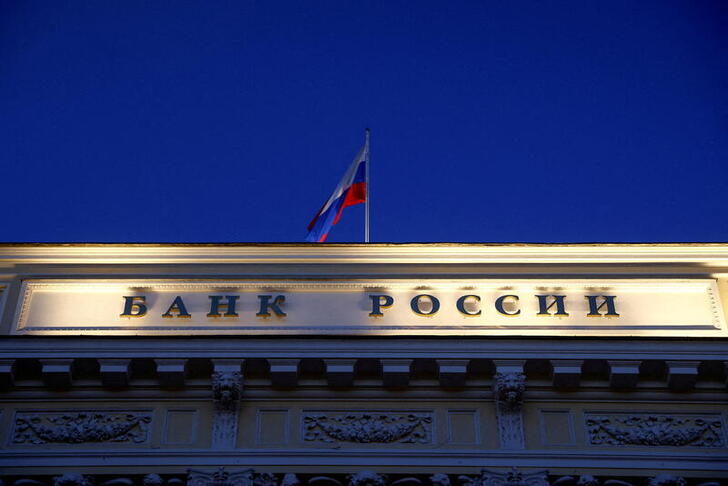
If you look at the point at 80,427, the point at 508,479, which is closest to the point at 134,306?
the point at 80,427

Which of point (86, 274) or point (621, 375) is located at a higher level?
point (86, 274)

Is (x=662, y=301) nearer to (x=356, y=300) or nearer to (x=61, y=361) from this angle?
(x=356, y=300)

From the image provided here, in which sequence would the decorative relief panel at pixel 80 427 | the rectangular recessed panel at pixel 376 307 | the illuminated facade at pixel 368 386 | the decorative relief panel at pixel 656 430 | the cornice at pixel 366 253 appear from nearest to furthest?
the illuminated facade at pixel 368 386, the decorative relief panel at pixel 656 430, the decorative relief panel at pixel 80 427, the rectangular recessed panel at pixel 376 307, the cornice at pixel 366 253

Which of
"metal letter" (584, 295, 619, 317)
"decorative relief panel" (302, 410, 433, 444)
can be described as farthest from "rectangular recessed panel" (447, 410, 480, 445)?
"metal letter" (584, 295, 619, 317)

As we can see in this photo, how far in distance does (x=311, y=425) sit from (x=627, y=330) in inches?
211

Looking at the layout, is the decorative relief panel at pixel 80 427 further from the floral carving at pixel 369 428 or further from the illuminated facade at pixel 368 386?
the floral carving at pixel 369 428

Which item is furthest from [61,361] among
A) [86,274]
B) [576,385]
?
[576,385]

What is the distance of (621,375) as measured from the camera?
20.0m

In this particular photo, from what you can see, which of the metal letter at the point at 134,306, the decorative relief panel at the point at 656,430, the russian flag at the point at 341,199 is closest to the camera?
the decorative relief panel at the point at 656,430

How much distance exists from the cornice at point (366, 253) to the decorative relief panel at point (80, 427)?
124 inches

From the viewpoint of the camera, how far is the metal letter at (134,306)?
21.6 meters

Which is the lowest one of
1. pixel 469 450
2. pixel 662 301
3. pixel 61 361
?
A: pixel 469 450

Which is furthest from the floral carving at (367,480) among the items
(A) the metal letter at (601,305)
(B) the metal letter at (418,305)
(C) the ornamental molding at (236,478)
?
(A) the metal letter at (601,305)

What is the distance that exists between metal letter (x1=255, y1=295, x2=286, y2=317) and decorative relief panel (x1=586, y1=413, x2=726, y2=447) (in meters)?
5.27
